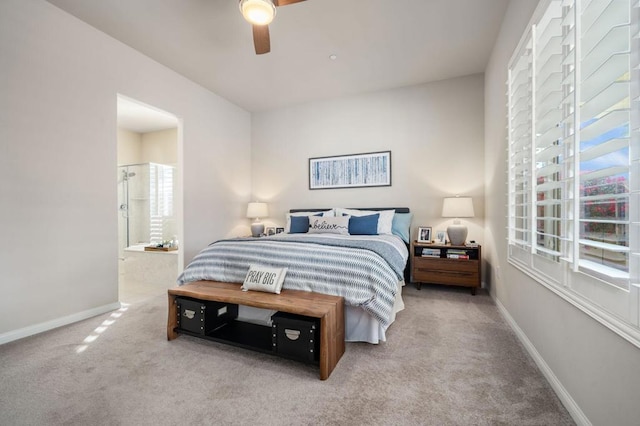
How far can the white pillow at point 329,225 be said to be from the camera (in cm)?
383

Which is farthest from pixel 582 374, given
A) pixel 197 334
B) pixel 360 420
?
pixel 197 334

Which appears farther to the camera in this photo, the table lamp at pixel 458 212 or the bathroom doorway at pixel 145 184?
the bathroom doorway at pixel 145 184

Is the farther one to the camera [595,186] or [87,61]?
[87,61]

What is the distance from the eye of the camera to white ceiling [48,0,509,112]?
8.27 feet

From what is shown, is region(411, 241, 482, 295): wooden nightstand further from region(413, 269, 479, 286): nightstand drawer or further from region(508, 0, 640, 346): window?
region(508, 0, 640, 346): window

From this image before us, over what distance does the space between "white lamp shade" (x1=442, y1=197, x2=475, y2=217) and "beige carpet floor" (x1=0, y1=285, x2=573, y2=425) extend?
1480mm

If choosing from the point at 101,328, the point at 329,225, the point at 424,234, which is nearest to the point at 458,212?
the point at 424,234

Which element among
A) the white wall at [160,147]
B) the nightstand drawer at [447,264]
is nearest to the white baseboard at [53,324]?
the white wall at [160,147]

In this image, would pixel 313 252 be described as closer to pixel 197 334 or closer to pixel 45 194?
pixel 197 334

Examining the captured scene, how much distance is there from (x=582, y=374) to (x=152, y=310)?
3352 mm

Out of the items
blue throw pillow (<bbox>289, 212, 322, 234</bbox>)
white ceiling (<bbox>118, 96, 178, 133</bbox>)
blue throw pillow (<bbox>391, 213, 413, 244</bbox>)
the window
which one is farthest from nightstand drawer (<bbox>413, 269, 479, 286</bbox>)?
white ceiling (<bbox>118, 96, 178, 133</bbox>)

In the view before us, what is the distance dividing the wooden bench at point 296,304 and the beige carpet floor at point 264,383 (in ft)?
0.38

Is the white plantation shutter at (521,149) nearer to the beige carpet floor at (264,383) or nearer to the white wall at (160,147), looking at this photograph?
the beige carpet floor at (264,383)

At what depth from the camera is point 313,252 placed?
2.28m
